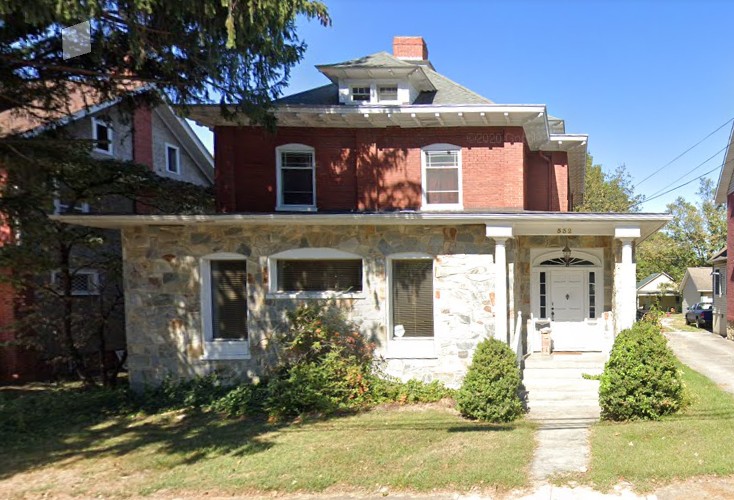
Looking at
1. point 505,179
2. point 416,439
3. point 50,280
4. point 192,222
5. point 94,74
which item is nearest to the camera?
point 416,439

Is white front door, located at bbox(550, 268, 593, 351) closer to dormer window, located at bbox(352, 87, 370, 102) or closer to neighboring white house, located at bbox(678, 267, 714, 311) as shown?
dormer window, located at bbox(352, 87, 370, 102)

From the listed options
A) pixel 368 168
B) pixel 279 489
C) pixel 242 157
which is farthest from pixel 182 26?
pixel 279 489

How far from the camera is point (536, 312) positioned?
481 inches

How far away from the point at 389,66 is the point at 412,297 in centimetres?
566

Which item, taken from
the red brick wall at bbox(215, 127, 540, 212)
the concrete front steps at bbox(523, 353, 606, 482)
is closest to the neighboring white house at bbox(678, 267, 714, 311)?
the concrete front steps at bbox(523, 353, 606, 482)

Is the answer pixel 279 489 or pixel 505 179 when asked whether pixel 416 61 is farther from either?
pixel 279 489

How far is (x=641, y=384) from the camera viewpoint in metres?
7.91

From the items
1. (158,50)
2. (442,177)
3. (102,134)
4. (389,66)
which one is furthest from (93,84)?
(442,177)

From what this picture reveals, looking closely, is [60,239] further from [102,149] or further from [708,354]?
[708,354]

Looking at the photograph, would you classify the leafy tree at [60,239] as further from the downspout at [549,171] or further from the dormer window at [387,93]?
the downspout at [549,171]

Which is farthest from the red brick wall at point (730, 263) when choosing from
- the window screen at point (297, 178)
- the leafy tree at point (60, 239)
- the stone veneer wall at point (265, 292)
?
the leafy tree at point (60, 239)

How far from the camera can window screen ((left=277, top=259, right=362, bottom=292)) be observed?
10281 mm

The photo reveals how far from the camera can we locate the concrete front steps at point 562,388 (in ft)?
27.6

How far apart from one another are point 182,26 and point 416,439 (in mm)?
7347
